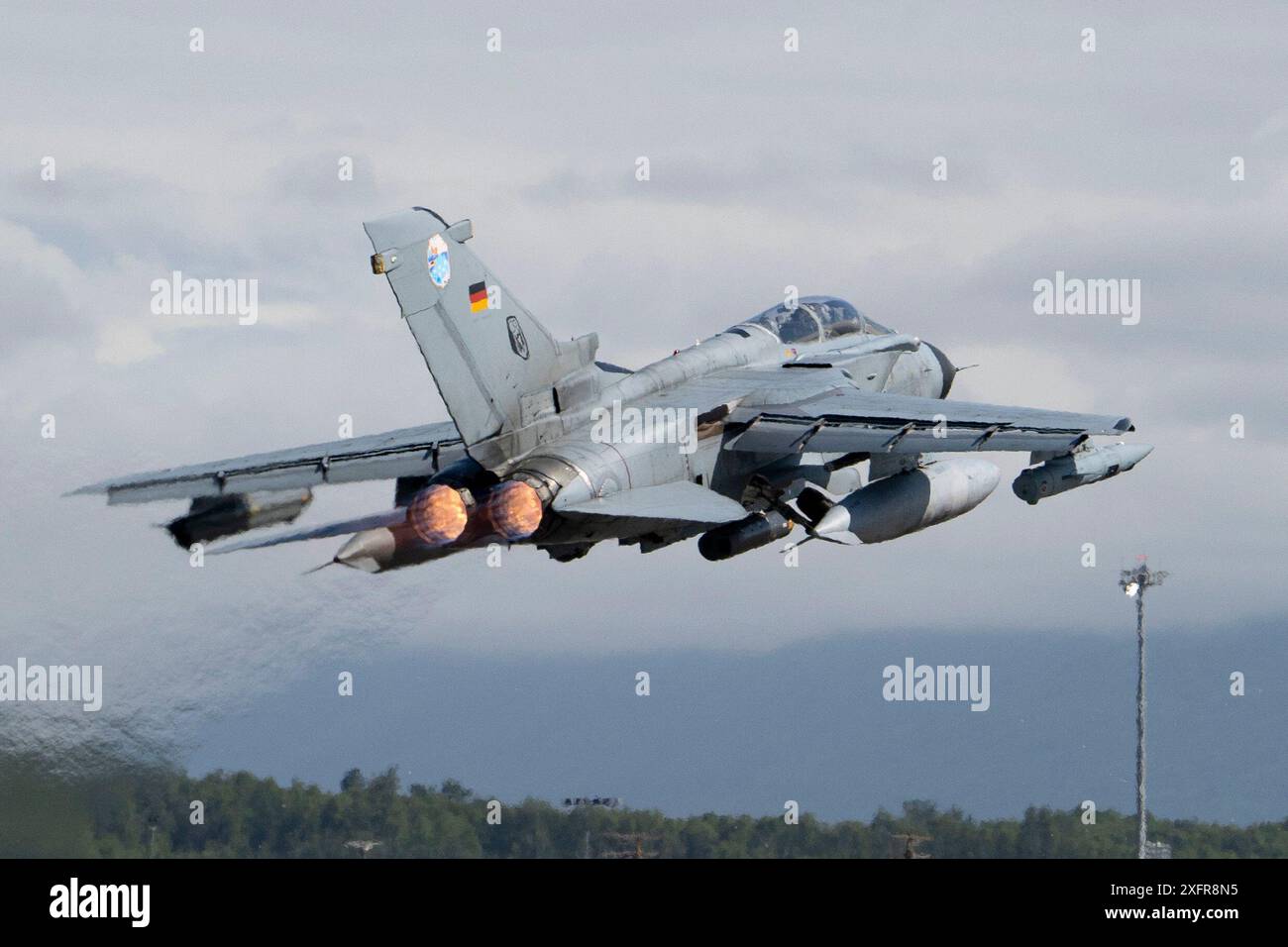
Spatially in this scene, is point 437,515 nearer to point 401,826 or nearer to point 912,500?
point 912,500

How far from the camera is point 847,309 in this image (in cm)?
3544

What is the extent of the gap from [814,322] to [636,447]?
21.6ft

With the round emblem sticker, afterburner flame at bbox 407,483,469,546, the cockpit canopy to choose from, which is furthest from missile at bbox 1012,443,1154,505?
the round emblem sticker

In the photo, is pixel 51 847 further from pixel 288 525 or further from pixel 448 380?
pixel 448 380

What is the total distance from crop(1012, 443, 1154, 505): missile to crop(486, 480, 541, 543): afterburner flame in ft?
26.8

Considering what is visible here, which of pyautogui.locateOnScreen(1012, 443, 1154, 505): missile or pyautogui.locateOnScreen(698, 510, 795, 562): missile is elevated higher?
pyautogui.locateOnScreen(1012, 443, 1154, 505): missile

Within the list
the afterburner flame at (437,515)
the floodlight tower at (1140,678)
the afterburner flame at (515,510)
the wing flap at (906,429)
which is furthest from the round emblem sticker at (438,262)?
the floodlight tower at (1140,678)

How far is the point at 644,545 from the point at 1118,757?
7791 cm

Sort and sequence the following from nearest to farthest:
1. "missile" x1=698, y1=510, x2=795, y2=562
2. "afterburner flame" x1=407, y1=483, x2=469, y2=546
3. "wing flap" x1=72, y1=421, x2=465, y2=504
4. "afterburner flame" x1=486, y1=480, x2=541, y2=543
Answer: "afterburner flame" x1=407, y1=483, x2=469, y2=546
"afterburner flame" x1=486, y1=480, x2=541, y2=543
"missile" x1=698, y1=510, x2=795, y2=562
"wing flap" x1=72, y1=421, x2=465, y2=504

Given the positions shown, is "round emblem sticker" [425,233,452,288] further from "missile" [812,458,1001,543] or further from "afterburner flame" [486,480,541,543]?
"missile" [812,458,1001,543]

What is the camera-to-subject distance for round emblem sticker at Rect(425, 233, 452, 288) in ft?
94.4

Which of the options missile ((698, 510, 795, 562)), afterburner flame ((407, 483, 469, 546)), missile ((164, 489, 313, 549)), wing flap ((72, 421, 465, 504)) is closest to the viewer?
afterburner flame ((407, 483, 469, 546))
